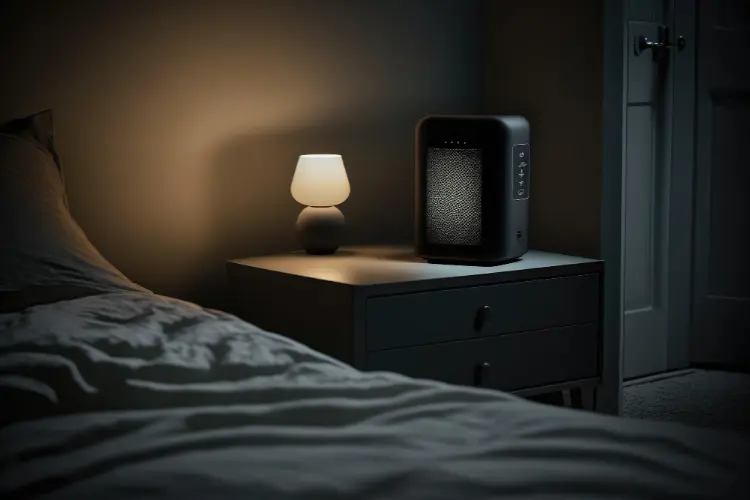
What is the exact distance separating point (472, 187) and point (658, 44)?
43.7 inches

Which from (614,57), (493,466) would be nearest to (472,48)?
(614,57)

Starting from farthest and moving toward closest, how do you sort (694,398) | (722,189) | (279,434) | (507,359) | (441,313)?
(722,189)
(694,398)
(507,359)
(441,313)
(279,434)

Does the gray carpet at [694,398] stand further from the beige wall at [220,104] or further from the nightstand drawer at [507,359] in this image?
the beige wall at [220,104]

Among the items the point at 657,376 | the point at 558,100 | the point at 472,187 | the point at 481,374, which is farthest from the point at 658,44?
the point at 481,374

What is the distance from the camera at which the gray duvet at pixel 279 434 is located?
1.00 m

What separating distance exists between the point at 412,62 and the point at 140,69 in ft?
2.53

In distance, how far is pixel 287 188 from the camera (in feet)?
9.26

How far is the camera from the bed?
100 centimetres

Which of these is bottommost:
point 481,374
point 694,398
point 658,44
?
point 694,398

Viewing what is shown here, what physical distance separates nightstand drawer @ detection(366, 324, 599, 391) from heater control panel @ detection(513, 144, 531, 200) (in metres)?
0.32

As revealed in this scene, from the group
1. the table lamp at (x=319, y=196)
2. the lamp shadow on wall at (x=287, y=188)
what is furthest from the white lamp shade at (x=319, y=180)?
the lamp shadow on wall at (x=287, y=188)

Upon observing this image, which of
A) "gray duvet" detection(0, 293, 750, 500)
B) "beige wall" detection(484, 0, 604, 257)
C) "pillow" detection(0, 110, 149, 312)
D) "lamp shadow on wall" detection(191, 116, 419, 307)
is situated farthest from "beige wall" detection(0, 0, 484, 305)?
"gray duvet" detection(0, 293, 750, 500)

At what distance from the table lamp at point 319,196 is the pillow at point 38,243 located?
65 centimetres

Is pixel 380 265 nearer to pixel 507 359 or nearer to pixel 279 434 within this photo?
pixel 507 359
